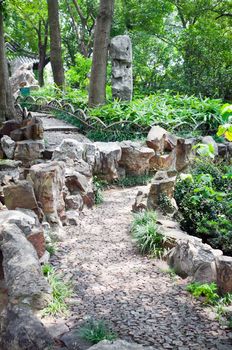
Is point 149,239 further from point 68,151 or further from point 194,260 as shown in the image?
point 68,151

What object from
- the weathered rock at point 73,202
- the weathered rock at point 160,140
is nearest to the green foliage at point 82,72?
the weathered rock at point 160,140

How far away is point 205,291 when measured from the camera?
435 cm

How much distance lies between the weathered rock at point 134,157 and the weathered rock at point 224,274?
15.9 ft

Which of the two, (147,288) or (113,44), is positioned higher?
(113,44)

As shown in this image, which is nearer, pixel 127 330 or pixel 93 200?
pixel 127 330

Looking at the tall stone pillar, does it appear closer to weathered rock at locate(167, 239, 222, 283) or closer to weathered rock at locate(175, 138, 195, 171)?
weathered rock at locate(175, 138, 195, 171)

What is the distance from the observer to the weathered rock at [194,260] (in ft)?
15.0

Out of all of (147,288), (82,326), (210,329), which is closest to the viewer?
(82,326)

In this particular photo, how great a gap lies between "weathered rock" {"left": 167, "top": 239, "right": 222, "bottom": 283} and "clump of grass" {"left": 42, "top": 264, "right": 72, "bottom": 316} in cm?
132

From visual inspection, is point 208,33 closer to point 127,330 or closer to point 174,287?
point 174,287

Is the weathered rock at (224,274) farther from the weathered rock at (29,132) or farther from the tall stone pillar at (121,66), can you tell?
the tall stone pillar at (121,66)

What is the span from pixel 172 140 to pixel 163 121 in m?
1.14

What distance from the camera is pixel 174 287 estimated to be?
4633 mm

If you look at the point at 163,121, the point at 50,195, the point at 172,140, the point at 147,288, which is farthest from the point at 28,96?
the point at 147,288
